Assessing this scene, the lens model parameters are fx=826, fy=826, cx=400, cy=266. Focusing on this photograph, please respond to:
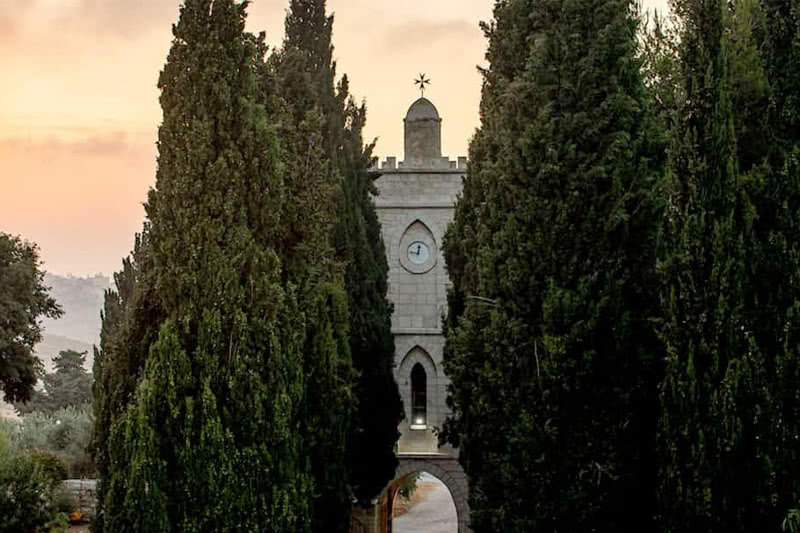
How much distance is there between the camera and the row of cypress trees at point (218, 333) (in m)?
A: 8.67

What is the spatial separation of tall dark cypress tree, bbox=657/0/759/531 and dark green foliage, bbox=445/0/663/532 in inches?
24.6

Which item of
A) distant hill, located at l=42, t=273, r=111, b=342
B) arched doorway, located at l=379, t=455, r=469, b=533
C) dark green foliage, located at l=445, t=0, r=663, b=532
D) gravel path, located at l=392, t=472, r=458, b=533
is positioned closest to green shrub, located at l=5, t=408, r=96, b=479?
arched doorway, located at l=379, t=455, r=469, b=533

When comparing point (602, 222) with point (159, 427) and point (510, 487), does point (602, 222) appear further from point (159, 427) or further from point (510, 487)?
point (159, 427)

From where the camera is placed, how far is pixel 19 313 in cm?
1812

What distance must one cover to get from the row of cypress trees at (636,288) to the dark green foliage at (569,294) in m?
0.02

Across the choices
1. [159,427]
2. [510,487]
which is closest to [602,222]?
[510,487]

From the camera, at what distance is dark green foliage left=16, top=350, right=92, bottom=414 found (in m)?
32.5

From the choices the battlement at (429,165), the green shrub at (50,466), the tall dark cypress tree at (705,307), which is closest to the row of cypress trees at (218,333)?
the tall dark cypress tree at (705,307)

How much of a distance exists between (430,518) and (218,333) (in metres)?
21.8

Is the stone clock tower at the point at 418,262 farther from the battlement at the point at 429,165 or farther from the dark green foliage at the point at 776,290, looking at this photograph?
the dark green foliage at the point at 776,290

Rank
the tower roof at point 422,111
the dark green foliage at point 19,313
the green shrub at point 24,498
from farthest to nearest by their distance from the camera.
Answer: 1. the tower roof at point 422,111
2. the dark green foliage at point 19,313
3. the green shrub at point 24,498

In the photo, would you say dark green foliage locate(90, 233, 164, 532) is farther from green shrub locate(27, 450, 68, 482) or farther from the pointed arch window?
the pointed arch window

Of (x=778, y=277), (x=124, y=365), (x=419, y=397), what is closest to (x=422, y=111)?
(x=419, y=397)

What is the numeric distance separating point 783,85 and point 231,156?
19.3 ft
